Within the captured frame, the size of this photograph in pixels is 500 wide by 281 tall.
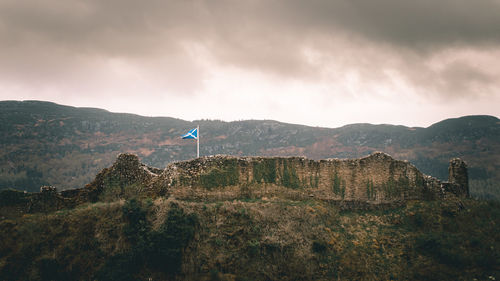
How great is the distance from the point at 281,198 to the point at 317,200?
11.4 feet

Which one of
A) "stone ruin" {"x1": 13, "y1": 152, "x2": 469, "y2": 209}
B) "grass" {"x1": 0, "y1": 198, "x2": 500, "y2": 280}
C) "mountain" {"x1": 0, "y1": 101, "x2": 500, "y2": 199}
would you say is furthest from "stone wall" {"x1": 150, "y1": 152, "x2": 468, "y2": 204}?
"mountain" {"x1": 0, "y1": 101, "x2": 500, "y2": 199}

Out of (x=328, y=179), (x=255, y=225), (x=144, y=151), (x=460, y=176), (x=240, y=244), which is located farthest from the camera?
(x=144, y=151)

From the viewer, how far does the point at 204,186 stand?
22484mm

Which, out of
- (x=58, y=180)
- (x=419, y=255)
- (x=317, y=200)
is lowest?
(x=58, y=180)

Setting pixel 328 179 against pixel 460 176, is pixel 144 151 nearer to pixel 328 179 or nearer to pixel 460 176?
pixel 328 179

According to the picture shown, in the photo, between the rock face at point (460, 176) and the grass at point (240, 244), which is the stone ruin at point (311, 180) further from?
the grass at point (240, 244)

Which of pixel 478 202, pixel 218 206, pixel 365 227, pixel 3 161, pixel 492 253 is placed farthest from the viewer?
pixel 3 161

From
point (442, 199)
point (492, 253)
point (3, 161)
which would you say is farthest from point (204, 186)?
point (3, 161)

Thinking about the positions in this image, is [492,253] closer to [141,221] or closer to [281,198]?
[281,198]

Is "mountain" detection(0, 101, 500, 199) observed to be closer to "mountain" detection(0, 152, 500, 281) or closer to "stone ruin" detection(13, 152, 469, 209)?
"stone ruin" detection(13, 152, 469, 209)

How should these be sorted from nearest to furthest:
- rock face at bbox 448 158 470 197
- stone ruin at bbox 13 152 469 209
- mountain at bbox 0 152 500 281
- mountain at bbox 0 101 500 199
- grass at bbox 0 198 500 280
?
grass at bbox 0 198 500 280 → mountain at bbox 0 152 500 281 → stone ruin at bbox 13 152 469 209 → rock face at bbox 448 158 470 197 → mountain at bbox 0 101 500 199

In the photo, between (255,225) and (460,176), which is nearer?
(255,225)

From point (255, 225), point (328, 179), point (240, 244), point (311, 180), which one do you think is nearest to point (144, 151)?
point (311, 180)

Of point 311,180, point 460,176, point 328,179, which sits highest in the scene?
point 460,176
